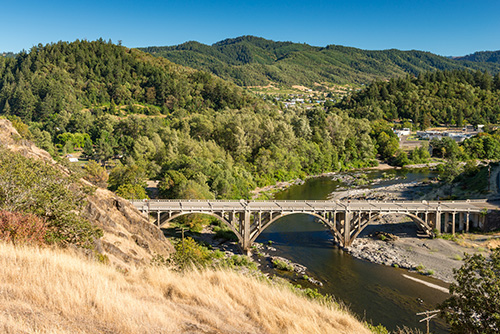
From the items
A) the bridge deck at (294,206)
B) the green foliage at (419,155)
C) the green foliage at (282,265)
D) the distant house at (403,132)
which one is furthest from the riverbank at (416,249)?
the distant house at (403,132)

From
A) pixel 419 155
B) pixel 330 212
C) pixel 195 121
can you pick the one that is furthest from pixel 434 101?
pixel 330 212

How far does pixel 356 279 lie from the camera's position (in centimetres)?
3403

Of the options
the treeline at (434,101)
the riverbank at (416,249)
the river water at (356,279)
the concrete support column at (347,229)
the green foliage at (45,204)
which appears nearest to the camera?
the green foliage at (45,204)

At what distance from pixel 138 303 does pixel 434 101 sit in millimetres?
140941

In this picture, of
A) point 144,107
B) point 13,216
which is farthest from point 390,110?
point 13,216

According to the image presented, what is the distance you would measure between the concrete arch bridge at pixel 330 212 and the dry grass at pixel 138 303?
26003 mm

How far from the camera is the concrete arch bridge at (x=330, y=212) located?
39.4 m

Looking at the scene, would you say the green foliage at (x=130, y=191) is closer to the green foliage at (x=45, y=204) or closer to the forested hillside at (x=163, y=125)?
the forested hillside at (x=163, y=125)

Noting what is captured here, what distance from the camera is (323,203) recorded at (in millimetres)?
43406

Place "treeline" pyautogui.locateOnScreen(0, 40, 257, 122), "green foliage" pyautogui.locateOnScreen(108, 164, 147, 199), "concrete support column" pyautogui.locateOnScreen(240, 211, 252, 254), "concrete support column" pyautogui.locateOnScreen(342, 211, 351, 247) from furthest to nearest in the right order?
"treeline" pyautogui.locateOnScreen(0, 40, 257, 122)
"green foliage" pyautogui.locateOnScreen(108, 164, 147, 199)
"concrete support column" pyautogui.locateOnScreen(342, 211, 351, 247)
"concrete support column" pyautogui.locateOnScreen(240, 211, 252, 254)

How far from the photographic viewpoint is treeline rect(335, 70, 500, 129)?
124m

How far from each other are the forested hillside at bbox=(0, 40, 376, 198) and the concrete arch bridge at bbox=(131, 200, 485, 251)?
326 inches

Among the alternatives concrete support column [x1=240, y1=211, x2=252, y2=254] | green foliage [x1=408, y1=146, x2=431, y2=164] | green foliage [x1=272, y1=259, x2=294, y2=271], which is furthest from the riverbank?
green foliage [x1=408, y1=146, x2=431, y2=164]

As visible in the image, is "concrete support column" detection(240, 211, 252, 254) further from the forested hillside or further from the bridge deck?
the forested hillside
